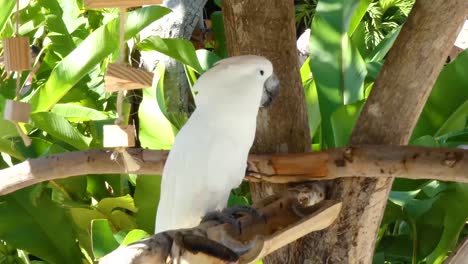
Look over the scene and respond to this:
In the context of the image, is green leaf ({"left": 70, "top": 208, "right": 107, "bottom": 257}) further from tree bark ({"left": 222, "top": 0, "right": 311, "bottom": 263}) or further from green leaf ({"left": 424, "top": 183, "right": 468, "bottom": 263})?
green leaf ({"left": 424, "top": 183, "right": 468, "bottom": 263})

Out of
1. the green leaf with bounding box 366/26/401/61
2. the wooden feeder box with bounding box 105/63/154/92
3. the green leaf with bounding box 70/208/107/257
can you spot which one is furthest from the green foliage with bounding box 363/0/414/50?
the wooden feeder box with bounding box 105/63/154/92

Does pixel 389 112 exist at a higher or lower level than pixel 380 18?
lower

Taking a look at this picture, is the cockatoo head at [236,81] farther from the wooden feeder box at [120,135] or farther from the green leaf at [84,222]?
the green leaf at [84,222]

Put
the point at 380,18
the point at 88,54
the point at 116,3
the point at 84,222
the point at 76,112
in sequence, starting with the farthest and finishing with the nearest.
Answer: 1. the point at 380,18
2. the point at 76,112
3. the point at 84,222
4. the point at 88,54
5. the point at 116,3

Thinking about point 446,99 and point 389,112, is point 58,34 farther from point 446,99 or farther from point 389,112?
point 389,112

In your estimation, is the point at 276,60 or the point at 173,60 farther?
the point at 173,60

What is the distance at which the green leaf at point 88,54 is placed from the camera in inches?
36.9

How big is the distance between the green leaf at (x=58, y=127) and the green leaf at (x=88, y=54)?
0.15ft

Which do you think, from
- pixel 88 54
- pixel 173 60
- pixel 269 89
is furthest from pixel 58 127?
pixel 269 89

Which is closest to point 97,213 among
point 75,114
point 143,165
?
point 75,114

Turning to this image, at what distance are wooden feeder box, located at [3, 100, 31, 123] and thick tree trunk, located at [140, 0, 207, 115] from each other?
2.50ft

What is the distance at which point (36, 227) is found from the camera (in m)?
1.11

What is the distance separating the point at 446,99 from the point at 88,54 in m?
0.55

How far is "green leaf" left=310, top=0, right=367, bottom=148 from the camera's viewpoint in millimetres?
1004
